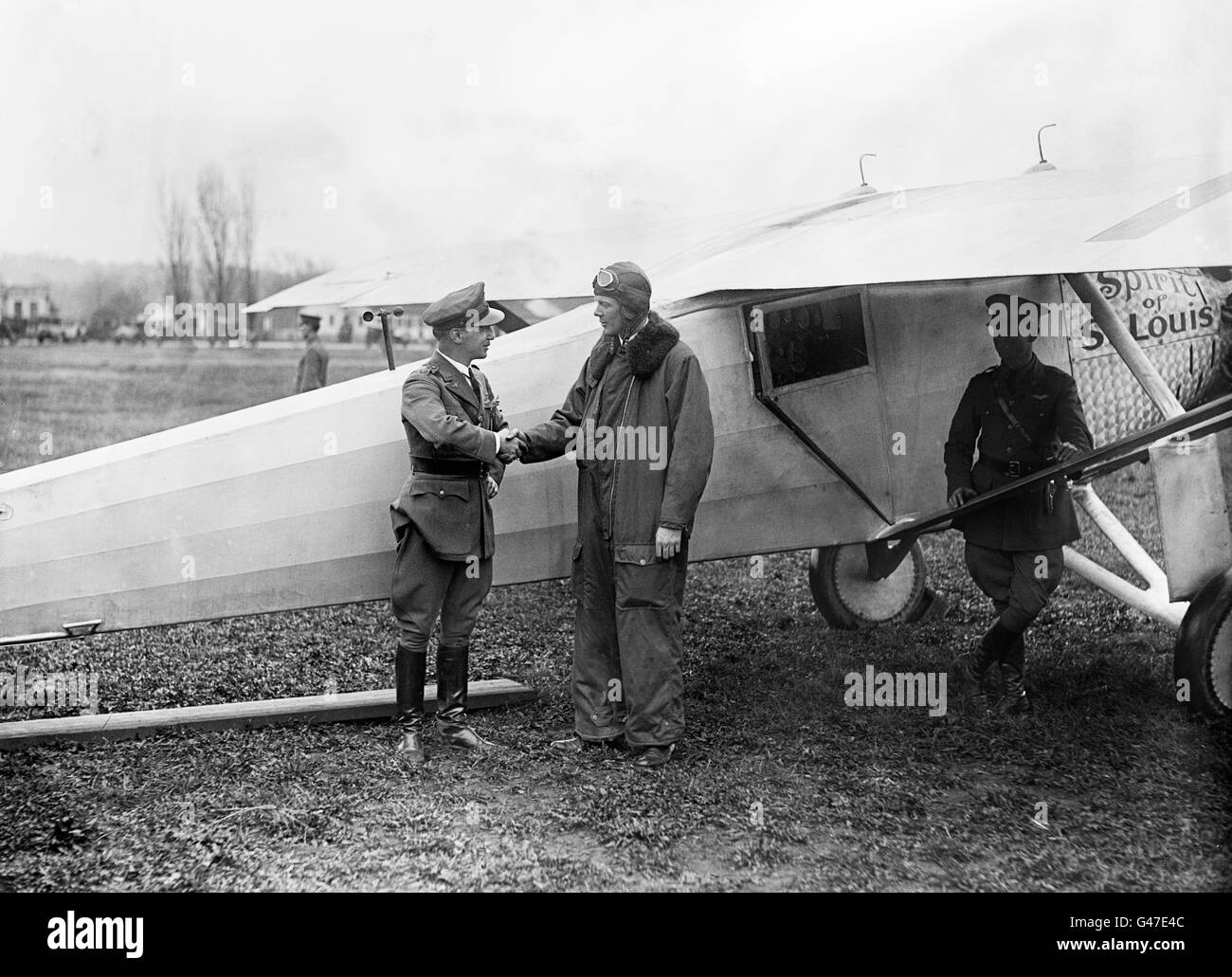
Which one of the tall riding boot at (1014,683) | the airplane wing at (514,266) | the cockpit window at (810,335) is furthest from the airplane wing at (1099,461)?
the airplane wing at (514,266)

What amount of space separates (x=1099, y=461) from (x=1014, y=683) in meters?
1.21

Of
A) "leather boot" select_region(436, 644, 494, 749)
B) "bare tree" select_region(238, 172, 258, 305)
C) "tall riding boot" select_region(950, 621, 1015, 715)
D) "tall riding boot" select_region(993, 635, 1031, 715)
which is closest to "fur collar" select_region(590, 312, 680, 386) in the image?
"leather boot" select_region(436, 644, 494, 749)

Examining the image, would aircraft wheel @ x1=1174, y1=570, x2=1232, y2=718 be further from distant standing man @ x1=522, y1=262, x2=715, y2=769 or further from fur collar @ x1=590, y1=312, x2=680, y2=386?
fur collar @ x1=590, y1=312, x2=680, y2=386

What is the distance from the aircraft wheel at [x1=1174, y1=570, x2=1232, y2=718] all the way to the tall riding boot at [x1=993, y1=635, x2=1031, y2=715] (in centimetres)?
70

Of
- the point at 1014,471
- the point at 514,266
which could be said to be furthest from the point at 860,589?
the point at 514,266

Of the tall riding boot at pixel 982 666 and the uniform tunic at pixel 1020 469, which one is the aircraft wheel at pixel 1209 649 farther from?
the tall riding boot at pixel 982 666

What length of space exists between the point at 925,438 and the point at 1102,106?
1.78 metres

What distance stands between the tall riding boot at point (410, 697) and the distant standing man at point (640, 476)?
83cm

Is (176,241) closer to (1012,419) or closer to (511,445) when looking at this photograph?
(511,445)

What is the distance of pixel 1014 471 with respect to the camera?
5.20m

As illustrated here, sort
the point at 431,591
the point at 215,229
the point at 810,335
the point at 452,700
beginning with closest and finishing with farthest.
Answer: the point at 431,591 < the point at 452,700 < the point at 810,335 < the point at 215,229
